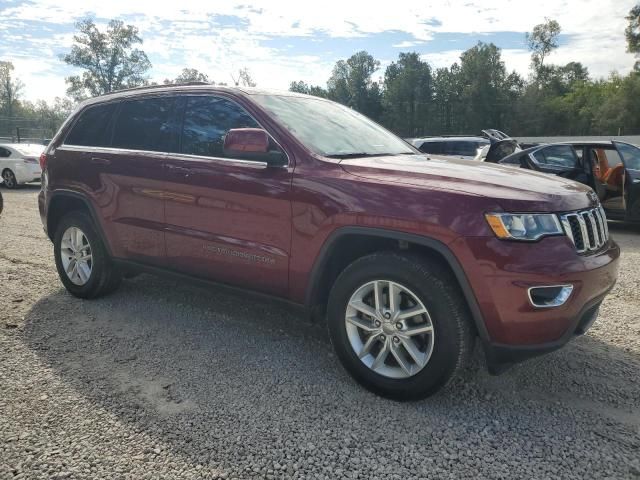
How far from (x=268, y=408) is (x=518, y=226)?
5.41 ft

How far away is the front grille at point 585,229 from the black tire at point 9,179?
17.0 m

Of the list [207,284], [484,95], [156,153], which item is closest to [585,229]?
[207,284]

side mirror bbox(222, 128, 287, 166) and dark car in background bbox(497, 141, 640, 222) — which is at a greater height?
side mirror bbox(222, 128, 287, 166)

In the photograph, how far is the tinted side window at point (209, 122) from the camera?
363cm

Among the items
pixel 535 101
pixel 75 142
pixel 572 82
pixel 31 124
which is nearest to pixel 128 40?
pixel 31 124

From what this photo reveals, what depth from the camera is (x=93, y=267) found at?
4.57 meters

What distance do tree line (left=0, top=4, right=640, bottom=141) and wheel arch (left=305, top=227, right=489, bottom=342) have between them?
6125cm

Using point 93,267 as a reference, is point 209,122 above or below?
above

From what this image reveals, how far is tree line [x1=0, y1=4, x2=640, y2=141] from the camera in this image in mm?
65188

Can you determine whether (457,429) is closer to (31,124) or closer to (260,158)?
(260,158)

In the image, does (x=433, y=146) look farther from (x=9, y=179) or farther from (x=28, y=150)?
(x=9, y=179)

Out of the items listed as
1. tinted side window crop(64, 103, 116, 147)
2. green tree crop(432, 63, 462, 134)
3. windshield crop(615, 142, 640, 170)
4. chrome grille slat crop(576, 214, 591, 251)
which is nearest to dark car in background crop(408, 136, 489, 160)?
windshield crop(615, 142, 640, 170)

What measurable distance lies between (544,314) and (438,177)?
0.91 m

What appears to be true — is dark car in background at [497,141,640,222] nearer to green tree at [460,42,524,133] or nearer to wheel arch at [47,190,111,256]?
wheel arch at [47,190,111,256]
